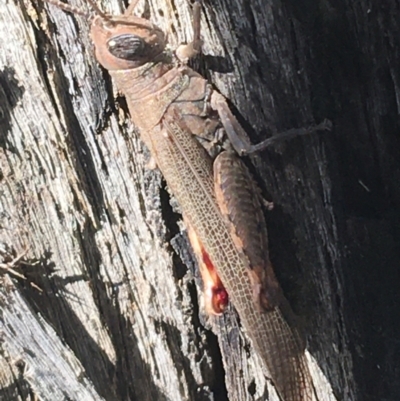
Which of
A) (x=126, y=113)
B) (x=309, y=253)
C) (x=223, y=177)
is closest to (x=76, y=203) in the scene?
(x=126, y=113)

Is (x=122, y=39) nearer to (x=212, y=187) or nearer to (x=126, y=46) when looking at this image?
(x=126, y=46)

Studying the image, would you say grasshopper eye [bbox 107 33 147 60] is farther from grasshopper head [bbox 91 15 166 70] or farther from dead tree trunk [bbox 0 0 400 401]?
dead tree trunk [bbox 0 0 400 401]

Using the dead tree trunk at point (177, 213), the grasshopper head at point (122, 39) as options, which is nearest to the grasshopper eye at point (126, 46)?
the grasshopper head at point (122, 39)

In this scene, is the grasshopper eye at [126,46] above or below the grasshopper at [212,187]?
above

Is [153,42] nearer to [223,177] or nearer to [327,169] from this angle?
[223,177]

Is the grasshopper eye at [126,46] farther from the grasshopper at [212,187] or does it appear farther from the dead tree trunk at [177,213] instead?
the dead tree trunk at [177,213]

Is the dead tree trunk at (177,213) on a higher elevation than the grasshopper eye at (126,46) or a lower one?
lower

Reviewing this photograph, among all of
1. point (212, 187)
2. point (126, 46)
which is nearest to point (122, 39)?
point (126, 46)

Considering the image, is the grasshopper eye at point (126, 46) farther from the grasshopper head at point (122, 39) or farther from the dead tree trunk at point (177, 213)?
the dead tree trunk at point (177, 213)
